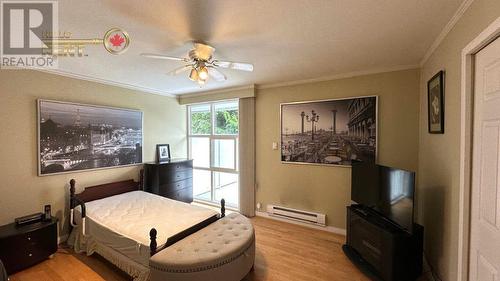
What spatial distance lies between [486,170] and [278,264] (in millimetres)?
2005

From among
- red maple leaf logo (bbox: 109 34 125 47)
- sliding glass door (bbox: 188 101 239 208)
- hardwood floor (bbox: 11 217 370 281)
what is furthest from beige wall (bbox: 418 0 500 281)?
sliding glass door (bbox: 188 101 239 208)

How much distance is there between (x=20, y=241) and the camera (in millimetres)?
2199

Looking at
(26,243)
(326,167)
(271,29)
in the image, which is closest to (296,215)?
(326,167)

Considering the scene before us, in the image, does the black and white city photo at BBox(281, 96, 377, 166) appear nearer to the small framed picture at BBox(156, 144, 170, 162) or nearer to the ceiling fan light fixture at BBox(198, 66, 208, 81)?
the ceiling fan light fixture at BBox(198, 66, 208, 81)

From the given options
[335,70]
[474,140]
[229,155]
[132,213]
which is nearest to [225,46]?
[335,70]

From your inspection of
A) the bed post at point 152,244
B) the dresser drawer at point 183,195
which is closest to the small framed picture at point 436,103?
the bed post at point 152,244

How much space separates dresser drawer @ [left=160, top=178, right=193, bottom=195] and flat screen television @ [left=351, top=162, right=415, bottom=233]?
118 inches

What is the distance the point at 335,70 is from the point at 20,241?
13.9ft

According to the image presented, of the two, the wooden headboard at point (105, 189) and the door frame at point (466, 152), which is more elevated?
the door frame at point (466, 152)

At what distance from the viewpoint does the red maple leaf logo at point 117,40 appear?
177cm

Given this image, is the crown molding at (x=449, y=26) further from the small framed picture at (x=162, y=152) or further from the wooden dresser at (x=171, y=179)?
the small framed picture at (x=162, y=152)

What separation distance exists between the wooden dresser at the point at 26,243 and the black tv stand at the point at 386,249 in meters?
3.56

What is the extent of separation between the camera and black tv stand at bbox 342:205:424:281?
190cm

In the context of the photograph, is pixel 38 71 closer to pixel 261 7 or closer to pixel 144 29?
pixel 144 29
